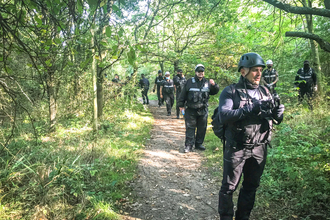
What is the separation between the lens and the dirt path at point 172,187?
341 centimetres

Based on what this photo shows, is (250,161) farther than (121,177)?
No

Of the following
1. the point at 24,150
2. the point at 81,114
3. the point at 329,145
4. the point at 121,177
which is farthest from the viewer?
Result: the point at 81,114

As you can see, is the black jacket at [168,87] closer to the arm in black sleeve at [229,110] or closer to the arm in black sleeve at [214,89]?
the arm in black sleeve at [214,89]

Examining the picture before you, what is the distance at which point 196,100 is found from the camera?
222 inches

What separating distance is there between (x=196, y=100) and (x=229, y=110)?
10.3ft

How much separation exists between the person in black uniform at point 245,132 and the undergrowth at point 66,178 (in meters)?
1.79

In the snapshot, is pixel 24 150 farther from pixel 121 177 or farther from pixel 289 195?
pixel 289 195

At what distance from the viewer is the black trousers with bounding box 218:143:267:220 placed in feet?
8.39

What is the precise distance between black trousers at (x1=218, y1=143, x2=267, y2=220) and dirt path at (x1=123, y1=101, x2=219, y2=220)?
0.78m

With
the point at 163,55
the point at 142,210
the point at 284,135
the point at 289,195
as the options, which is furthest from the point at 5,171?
the point at 163,55

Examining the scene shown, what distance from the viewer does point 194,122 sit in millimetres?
5922

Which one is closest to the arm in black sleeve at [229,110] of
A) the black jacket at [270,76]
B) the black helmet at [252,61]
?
the black helmet at [252,61]

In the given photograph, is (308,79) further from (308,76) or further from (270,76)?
(270,76)

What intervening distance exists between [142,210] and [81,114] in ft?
18.7
